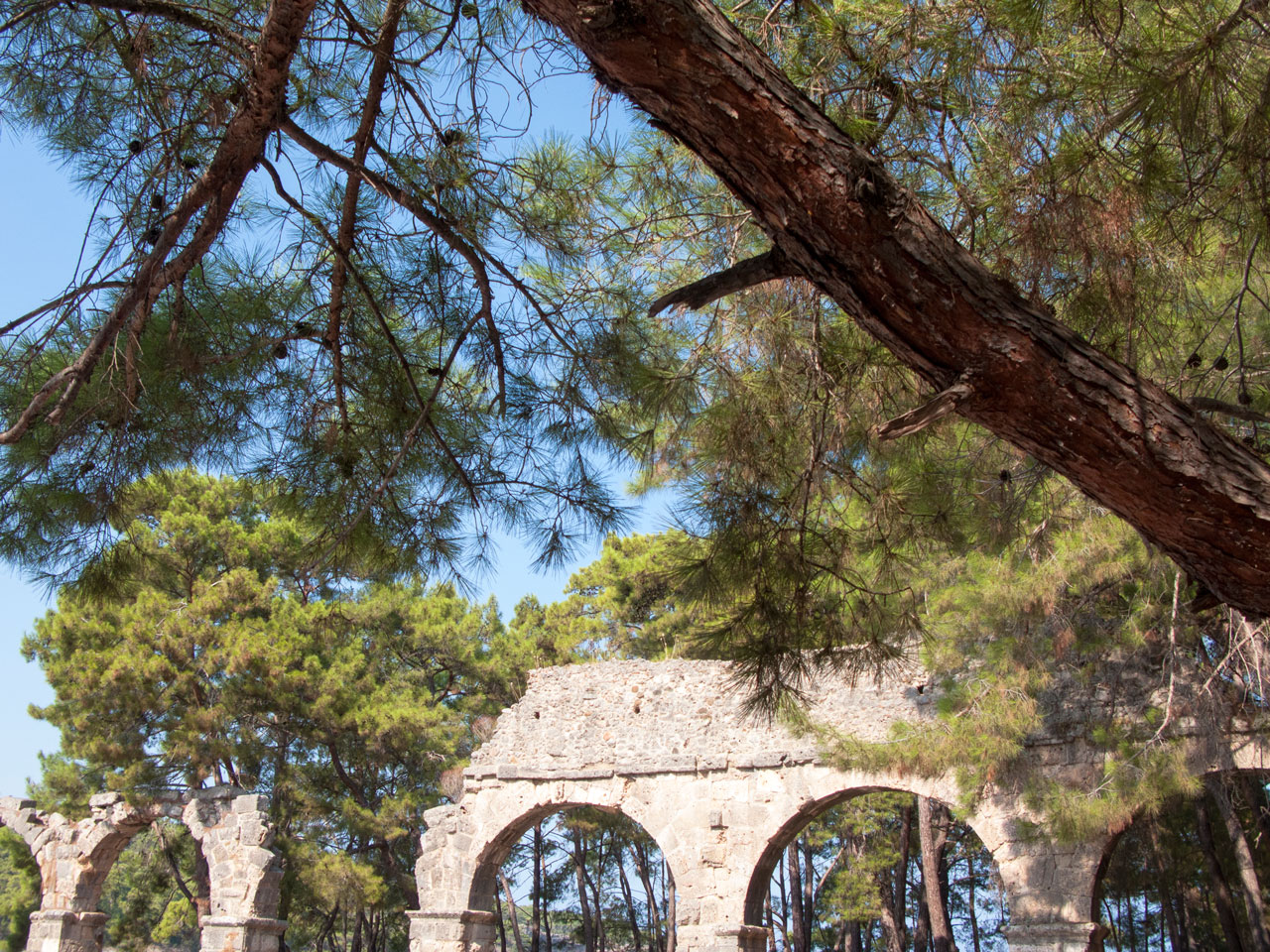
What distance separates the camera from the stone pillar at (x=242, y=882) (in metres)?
8.97

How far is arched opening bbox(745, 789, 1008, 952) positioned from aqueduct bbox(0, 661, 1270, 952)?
0.29 meters

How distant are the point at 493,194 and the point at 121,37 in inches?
45.4

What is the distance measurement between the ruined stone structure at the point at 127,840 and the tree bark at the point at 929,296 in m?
9.16

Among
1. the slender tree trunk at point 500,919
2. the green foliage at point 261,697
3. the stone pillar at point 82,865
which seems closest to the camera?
the slender tree trunk at point 500,919

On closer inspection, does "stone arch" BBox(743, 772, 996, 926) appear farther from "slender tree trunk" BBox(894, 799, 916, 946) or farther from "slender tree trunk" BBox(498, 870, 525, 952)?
"slender tree trunk" BBox(498, 870, 525, 952)

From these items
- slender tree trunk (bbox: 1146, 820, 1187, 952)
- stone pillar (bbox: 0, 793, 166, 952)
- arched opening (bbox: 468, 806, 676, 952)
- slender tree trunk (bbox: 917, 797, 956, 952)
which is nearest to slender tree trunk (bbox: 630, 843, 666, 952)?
arched opening (bbox: 468, 806, 676, 952)

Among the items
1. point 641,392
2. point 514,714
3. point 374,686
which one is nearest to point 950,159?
point 641,392

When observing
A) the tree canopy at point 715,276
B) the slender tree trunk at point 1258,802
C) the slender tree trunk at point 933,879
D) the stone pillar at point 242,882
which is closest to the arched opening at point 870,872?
the slender tree trunk at point 933,879

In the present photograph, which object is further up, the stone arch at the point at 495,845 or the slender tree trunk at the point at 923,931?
the stone arch at the point at 495,845

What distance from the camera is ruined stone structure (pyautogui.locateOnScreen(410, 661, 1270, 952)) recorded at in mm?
7047

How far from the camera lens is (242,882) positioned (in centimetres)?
924

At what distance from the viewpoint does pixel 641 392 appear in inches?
111

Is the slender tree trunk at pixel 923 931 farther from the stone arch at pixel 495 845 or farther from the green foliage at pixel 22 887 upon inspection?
the green foliage at pixel 22 887

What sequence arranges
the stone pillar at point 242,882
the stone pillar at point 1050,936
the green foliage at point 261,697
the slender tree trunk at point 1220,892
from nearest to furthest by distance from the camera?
1. the stone pillar at point 1050,936
2. the stone pillar at point 242,882
3. the slender tree trunk at point 1220,892
4. the green foliage at point 261,697
